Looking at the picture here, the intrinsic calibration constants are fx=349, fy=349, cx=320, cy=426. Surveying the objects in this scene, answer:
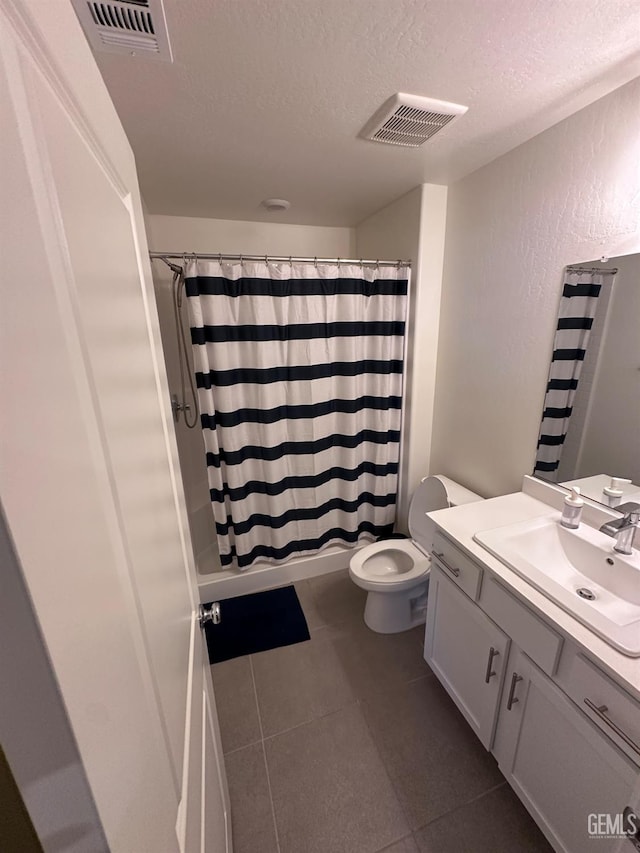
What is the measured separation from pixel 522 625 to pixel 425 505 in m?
0.96

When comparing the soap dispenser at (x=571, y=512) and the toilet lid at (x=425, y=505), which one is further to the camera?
the toilet lid at (x=425, y=505)

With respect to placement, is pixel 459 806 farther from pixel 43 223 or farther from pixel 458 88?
pixel 458 88

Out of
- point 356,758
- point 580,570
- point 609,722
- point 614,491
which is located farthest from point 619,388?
point 356,758

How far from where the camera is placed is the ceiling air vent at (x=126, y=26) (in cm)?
80

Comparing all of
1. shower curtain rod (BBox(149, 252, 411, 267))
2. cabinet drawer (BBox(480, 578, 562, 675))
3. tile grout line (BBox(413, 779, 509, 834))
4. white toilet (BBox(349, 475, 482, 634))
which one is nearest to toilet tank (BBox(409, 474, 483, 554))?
white toilet (BBox(349, 475, 482, 634))

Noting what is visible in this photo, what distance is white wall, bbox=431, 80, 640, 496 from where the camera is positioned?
1195mm

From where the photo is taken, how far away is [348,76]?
1049 millimetres

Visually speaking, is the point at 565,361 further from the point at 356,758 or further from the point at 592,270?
the point at 356,758

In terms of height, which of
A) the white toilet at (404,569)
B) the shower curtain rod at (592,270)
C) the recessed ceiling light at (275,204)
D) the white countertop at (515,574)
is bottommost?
the white toilet at (404,569)

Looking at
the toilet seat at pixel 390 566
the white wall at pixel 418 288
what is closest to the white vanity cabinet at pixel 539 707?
the toilet seat at pixel 390 566

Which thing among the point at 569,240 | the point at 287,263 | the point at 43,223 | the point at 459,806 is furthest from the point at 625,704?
the point at 287,263

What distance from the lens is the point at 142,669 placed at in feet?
1.34

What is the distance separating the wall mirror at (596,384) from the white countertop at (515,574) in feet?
0.74

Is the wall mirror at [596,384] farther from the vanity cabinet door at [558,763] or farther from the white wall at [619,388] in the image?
the vanity cabinet door at [558,763]
